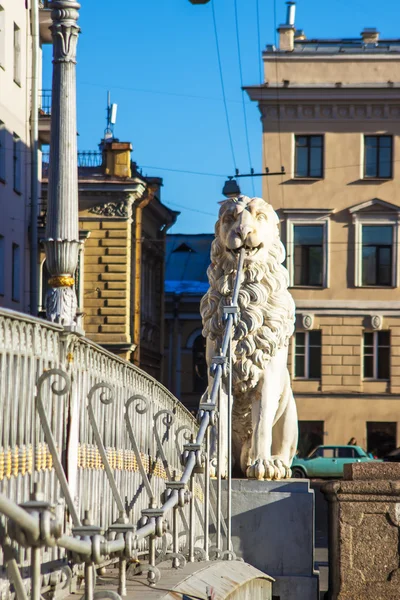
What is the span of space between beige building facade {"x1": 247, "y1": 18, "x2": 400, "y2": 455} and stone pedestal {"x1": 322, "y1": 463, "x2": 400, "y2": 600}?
3357cm

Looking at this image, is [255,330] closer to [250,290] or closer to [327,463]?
[250,290]

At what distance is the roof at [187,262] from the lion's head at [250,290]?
148 feet

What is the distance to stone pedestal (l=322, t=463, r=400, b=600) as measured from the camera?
842 centimetres

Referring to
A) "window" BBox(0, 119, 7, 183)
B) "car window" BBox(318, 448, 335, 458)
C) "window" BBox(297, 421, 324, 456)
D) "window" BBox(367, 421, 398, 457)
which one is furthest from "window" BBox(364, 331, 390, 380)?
"window" BBox(0, 119, 7, 183)

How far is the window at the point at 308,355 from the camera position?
1673 inches

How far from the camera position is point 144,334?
4688 centimetres

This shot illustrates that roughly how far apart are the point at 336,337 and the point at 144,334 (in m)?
7.05

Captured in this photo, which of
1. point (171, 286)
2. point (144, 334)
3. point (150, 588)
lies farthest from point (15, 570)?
point (171, 286)

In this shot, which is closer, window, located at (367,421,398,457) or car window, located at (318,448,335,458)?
car window, located at (318,448,335,458)

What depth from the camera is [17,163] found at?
36.2 metres

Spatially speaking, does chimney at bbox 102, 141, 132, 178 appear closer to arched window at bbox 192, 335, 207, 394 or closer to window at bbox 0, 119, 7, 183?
window at bbox 0, 119, 7, 183

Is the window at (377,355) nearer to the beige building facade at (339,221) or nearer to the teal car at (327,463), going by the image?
the beige building facade at (339,221)

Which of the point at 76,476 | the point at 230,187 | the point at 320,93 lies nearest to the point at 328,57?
the point at 320,93

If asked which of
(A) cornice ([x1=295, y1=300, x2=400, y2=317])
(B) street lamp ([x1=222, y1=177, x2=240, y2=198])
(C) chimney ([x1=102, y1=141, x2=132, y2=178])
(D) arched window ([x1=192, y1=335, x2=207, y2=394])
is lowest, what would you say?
(D) arched window ([x1=192, y1=335, x2=207, y2=394])
